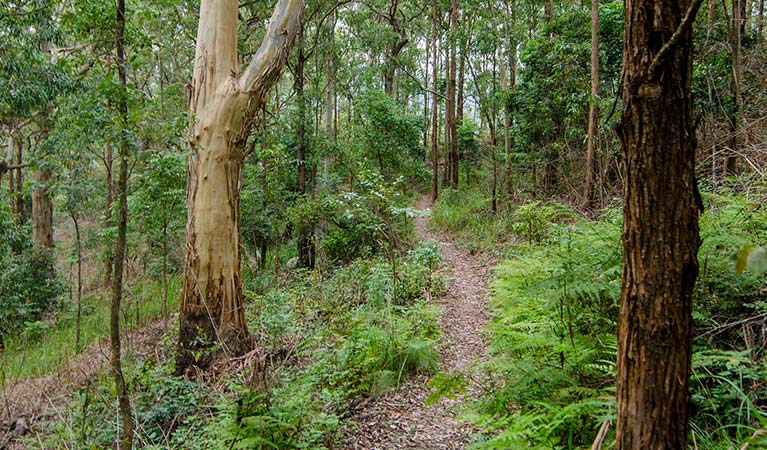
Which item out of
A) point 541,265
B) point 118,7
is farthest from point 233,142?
point 541,265

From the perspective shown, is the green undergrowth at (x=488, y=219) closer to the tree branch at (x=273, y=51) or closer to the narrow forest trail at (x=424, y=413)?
the narrow forest trail at (x=424, y=413)

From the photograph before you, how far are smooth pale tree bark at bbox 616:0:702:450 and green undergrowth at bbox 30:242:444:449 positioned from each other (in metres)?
2.34

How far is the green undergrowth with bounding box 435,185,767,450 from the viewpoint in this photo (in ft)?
7.69

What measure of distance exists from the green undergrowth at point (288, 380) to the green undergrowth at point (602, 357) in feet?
3.83

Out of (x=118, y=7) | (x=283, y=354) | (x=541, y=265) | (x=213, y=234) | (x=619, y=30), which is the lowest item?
(x=283, y=354)

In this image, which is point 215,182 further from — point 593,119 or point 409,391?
point 593,119

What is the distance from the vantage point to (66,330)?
9.77 meters

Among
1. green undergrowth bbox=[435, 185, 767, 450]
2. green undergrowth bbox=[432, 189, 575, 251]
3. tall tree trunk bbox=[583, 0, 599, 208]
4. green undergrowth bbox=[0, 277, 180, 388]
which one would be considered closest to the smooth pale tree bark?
green undergrowth bbox=[435, 185, 767, 450]

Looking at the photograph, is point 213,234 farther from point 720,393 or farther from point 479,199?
point 479,199

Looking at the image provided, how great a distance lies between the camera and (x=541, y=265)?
514cm

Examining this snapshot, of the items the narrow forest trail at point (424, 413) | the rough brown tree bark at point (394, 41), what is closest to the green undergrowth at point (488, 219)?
the narrow forest trail at point (424, 413)

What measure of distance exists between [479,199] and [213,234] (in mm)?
10618

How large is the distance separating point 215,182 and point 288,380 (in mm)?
3004

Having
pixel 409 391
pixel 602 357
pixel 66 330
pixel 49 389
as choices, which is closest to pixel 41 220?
pixel 66 330
